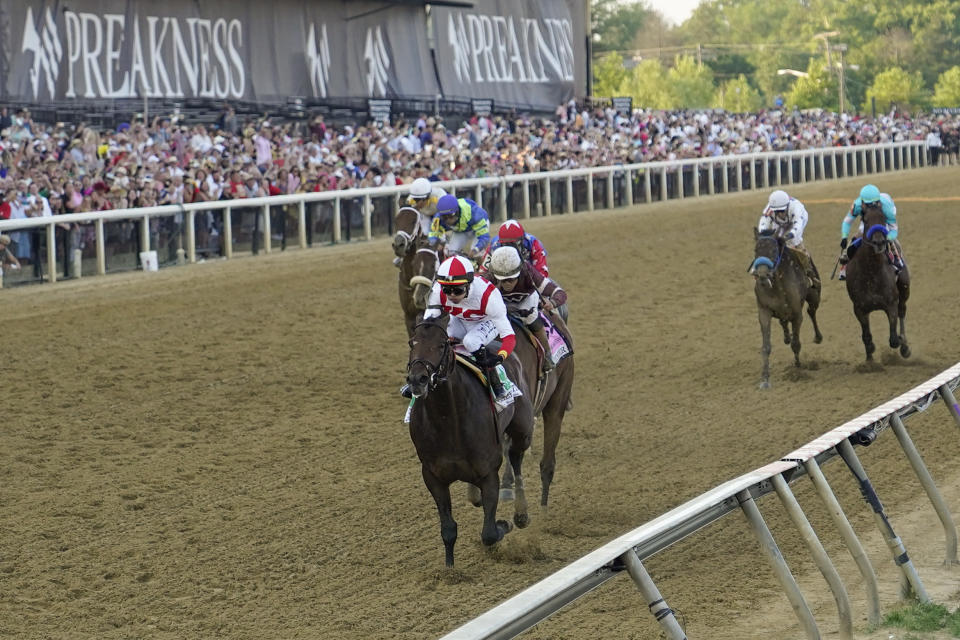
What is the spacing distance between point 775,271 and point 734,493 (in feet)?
23.8

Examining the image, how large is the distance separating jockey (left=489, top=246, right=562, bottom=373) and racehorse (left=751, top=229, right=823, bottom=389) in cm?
397

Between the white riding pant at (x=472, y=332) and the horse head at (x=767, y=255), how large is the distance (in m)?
4.94

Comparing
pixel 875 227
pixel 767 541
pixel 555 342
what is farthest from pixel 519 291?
pixel 875 227

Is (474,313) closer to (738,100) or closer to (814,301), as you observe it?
(814,301)

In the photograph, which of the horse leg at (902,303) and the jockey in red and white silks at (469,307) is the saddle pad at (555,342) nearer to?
the jockey in red and white silks at (469,307)

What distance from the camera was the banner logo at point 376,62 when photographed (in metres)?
28.3

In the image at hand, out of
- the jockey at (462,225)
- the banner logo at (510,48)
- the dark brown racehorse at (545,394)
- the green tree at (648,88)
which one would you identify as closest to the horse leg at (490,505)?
the dark brown racehorse at (545,394)

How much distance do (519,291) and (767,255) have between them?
4263mm

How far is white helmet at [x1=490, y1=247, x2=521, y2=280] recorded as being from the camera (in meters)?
7.53

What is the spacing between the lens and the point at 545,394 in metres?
8.02

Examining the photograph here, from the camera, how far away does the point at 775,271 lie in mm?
11633

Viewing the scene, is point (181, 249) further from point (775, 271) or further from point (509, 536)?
point (509, 536)

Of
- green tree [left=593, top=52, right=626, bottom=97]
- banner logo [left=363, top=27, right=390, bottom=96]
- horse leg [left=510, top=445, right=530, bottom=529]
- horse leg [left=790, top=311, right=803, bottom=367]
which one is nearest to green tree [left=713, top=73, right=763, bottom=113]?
green tree [left=593, top=52, right=626, bottom=97]

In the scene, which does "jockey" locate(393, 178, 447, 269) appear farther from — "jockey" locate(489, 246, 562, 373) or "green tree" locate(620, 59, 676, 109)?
"green tree" locate(620, 59, 676, 109)
